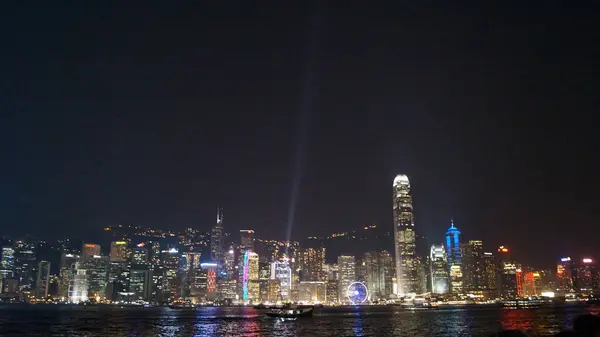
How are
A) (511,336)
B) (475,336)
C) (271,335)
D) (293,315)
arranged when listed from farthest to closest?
(293,315)
(271,335)
(475,336)
(511,336)

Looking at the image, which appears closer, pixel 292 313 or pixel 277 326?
pixel 277 326

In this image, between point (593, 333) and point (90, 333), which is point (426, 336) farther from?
point (90, 333)

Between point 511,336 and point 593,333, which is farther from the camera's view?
point 593,333

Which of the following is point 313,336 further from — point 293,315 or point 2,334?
point 293,315

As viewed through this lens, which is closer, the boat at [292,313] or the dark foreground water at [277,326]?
the dark foreground water at [277,326]

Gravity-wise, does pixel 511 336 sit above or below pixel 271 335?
above

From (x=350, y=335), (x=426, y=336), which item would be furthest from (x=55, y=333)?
(x=426, y=336)

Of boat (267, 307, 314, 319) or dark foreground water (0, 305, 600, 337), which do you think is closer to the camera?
dark foreground water (0, 305, 600, 337)

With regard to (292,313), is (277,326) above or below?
above

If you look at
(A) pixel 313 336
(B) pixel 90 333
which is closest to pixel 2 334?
(B) pixel 90 333

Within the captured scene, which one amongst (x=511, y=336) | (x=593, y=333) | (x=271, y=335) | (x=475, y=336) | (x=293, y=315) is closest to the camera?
(x=511, y=336)
